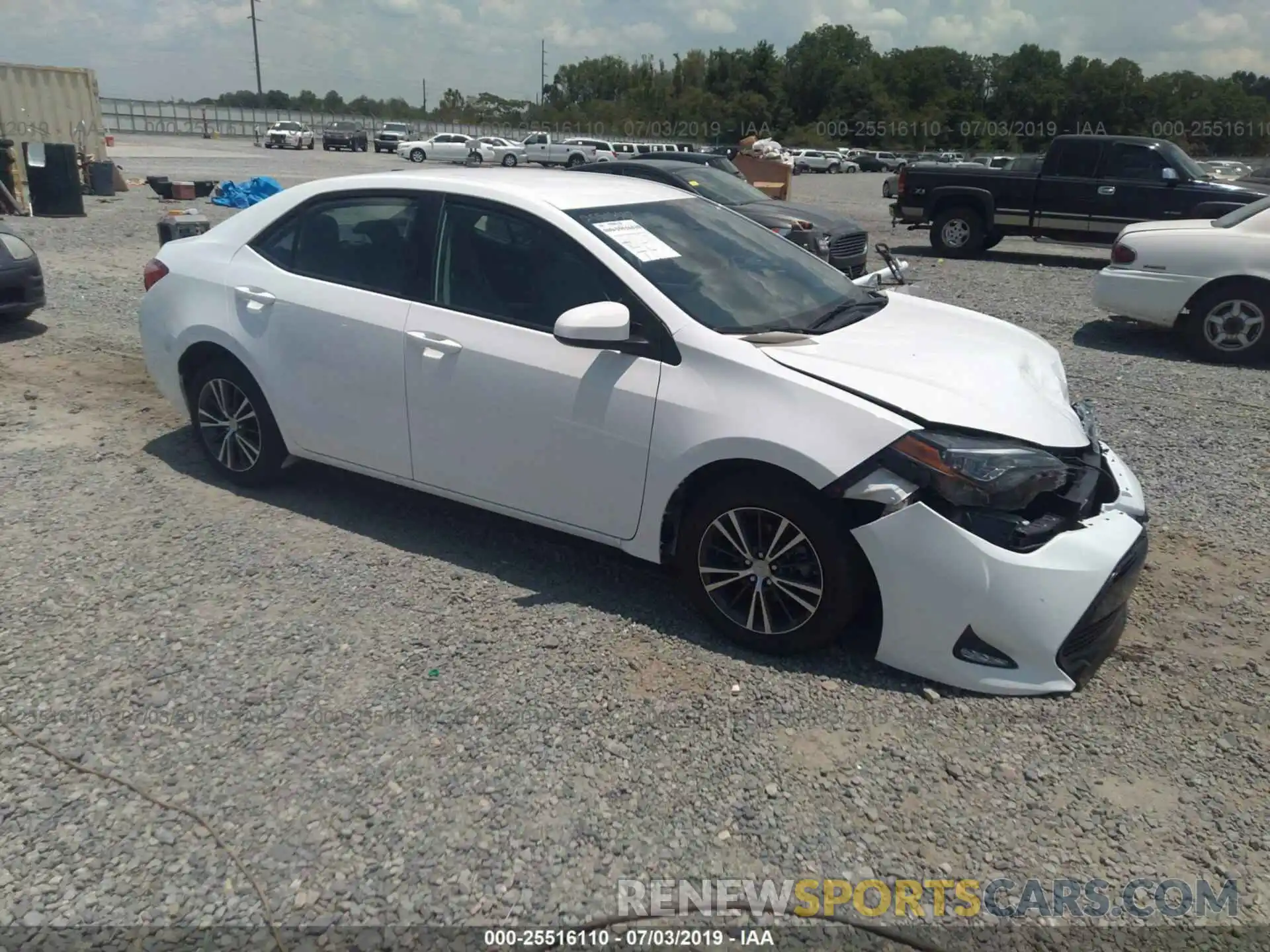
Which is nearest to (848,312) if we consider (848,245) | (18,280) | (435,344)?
(435,344)

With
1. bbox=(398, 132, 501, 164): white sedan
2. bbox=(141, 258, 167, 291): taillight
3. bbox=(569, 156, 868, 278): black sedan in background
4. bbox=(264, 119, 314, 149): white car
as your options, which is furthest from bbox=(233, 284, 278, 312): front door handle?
bbox=(264, 119, 314, 149): white car

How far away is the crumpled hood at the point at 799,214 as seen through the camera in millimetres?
12938

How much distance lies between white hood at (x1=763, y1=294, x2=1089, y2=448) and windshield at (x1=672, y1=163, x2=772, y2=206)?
901cm

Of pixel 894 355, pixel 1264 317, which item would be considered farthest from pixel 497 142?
pixel 894 355

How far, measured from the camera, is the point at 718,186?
1361 cm

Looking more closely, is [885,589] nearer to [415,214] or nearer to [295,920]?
[295,920]

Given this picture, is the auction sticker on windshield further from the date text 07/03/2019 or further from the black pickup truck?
the black pickup truck

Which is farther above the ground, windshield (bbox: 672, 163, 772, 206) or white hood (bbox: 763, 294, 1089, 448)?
windshield (bbox: 672, 163, 772, 206)

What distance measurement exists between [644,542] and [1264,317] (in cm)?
694

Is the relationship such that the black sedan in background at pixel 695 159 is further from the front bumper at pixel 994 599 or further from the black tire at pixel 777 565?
the front bumper at pixel 994 599

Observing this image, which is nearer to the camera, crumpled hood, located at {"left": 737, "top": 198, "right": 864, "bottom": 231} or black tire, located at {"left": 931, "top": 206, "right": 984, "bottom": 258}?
crumpled hood, located at {"left": 737, "top": 198, "right": 864, "bottom": 231}

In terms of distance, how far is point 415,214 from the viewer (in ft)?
14.7

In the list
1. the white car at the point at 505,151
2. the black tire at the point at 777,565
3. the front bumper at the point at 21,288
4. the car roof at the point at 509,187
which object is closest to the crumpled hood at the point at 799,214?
the front bumper at the point at 21,288

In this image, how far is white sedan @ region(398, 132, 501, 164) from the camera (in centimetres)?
5097
